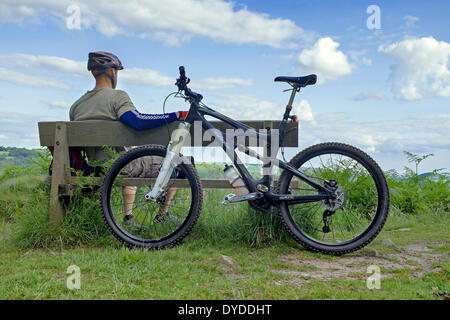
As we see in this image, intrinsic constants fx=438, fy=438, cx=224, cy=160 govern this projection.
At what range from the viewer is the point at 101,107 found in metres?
4.84

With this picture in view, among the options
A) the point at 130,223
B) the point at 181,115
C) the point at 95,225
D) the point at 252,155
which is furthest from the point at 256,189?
the point at 95,225

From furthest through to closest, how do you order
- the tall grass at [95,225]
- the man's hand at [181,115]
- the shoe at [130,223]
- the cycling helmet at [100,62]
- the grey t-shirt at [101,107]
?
the cycling helmet at [100,62]
the grey t-shirt at [101,107]
the shoe at [130,223]
the man's hand at [181,115]
the tall grass at [95,225]

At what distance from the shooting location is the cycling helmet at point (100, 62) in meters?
4.99

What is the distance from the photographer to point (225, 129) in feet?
14.8

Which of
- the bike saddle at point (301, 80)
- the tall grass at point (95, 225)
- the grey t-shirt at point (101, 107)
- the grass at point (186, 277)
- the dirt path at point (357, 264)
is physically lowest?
the dirt path at point (357, 264)

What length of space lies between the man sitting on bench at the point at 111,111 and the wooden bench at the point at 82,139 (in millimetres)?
106

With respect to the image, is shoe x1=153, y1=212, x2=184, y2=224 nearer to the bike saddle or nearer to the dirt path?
the dirt path

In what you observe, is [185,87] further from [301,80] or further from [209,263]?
[209,263]

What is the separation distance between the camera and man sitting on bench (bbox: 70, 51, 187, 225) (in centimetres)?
455

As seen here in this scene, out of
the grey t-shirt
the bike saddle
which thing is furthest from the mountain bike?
the grey t-shirt

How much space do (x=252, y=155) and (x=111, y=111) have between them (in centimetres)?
167

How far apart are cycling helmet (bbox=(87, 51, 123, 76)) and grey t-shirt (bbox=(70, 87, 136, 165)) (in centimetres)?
26

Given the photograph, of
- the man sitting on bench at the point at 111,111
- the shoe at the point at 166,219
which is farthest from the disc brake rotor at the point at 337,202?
the man sitting on bench at the point at 111,111

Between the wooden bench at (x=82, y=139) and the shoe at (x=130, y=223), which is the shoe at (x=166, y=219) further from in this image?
the wooden bench at (x=82, y=139)
